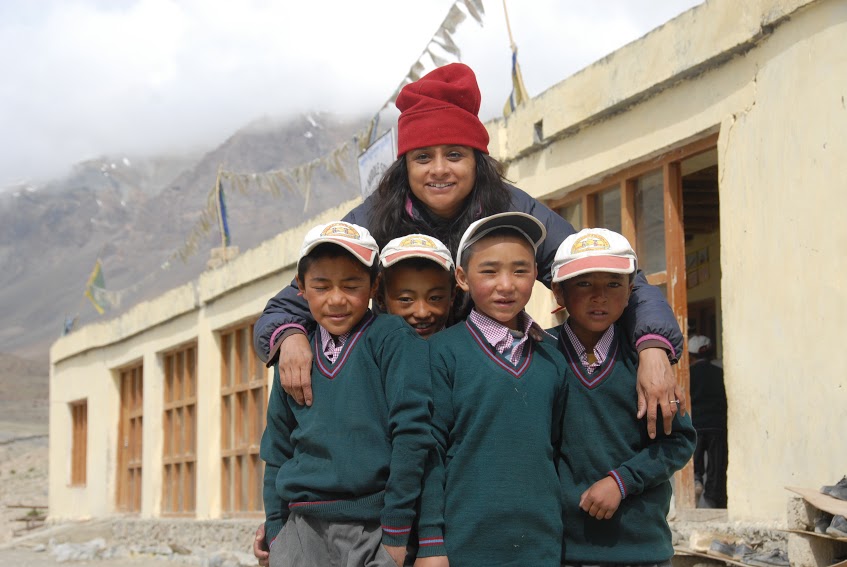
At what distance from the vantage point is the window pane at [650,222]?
584 cm

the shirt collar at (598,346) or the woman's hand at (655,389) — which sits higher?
the shirt collar at (598,346)

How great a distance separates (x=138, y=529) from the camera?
1145cm

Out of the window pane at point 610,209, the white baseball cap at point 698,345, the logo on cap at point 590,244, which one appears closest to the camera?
the logo on cap at point 590,244

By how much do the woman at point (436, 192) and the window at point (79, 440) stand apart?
11.8m

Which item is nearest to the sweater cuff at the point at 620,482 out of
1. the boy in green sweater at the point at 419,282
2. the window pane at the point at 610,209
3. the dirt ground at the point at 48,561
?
the boy in green sweater at the point at 419,282

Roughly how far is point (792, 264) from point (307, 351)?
111 inches

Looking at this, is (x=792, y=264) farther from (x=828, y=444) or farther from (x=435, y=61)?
(x=435, y=61)

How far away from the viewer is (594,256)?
8.51ft

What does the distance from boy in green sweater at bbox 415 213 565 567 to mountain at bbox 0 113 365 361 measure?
61.7 m

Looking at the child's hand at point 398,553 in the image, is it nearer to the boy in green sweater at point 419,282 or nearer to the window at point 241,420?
the boy in green sweater at point 419,282

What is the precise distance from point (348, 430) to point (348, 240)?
0.47 metres

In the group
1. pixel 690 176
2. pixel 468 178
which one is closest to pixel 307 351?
pixel 468 178

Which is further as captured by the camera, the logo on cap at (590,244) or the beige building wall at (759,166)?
the beige building wall at (759,166)

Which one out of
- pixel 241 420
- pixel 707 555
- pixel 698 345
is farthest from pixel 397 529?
pixel 241 420
